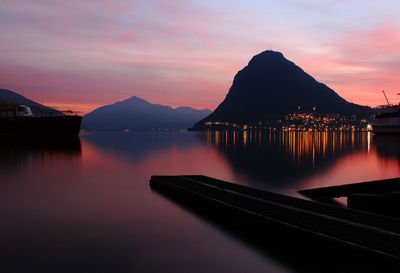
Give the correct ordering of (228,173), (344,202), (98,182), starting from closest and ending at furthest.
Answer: (344,202), (98,182), (228,173)

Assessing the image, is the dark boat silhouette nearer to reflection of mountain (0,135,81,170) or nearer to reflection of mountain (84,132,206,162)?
reflection of mountain (84,132,206,162)

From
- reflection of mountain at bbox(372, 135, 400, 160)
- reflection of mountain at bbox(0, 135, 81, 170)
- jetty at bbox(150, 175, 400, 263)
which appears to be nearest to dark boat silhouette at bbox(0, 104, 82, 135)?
reflection of mountain at bbox(0, 135, 81, 170)

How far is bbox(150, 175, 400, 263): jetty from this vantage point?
752 cm

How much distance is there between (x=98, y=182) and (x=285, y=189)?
1152cm

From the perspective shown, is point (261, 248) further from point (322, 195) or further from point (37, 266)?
point (322, 195)

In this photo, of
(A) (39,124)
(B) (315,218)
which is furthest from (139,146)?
(B) (315,218)

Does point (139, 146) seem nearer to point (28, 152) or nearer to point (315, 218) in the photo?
point (28, 152)

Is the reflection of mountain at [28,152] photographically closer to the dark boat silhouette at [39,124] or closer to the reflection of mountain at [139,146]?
the reflection of mountain at [139,146]

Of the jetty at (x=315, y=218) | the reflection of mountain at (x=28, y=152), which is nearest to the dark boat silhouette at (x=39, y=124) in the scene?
the reflection of mountain at (x=28, y=152)

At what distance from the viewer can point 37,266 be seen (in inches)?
295

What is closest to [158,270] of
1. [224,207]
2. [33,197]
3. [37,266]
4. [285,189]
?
[37,266]

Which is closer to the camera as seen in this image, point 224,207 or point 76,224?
point 76,224

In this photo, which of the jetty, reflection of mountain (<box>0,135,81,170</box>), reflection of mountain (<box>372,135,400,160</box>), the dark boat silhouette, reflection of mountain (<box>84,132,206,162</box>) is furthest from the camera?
the dark boat silhouette

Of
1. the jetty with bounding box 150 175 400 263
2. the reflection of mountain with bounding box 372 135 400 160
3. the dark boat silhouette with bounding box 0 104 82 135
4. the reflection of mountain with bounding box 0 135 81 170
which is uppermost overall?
the dark boat silhouette with bounding box 0 104 82 135
